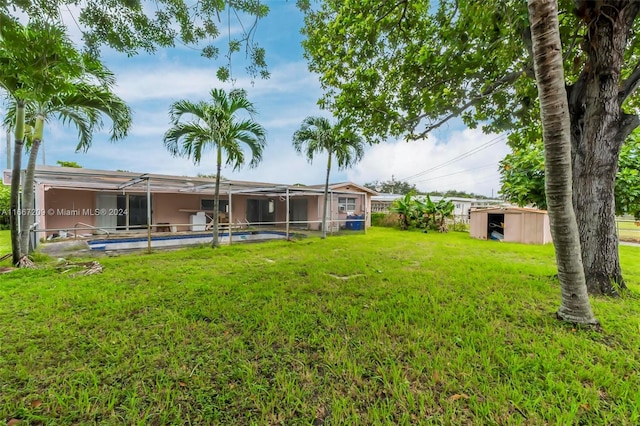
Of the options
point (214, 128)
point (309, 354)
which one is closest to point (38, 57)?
point (309, 354)

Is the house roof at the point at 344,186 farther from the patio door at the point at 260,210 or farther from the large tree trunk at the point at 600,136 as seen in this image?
the large tree trunk at the point at 600,136

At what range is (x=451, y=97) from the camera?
20.1 ft

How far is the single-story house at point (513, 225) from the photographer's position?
38.8ft

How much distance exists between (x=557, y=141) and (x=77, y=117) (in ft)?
30.3

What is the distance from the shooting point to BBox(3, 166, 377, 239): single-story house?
33.1 feet

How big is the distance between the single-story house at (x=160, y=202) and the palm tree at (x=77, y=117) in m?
2.23

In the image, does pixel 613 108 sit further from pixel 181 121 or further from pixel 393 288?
pixel 181 121

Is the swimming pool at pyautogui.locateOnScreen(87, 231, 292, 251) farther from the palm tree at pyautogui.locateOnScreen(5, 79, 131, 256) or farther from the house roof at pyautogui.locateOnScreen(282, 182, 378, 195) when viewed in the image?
the house roof at pyautogui.locateOnScreen(282, 182, 378, 195)

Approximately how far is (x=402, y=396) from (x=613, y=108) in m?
5.06

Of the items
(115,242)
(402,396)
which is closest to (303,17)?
(402,396)

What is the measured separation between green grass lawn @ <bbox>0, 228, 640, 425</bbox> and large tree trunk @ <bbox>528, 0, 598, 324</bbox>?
0.65 meters

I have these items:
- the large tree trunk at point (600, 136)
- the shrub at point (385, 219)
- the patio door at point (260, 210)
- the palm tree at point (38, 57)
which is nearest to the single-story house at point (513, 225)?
the shrub at point (385, 219)

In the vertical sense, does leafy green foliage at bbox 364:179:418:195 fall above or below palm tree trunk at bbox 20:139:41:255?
Result: above

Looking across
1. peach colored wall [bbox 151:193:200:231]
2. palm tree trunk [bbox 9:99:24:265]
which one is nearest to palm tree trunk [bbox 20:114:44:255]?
palm tree trunk [bbox 9:99:24:265]
